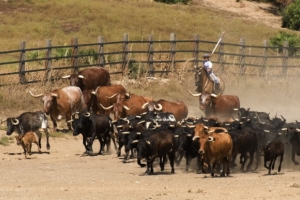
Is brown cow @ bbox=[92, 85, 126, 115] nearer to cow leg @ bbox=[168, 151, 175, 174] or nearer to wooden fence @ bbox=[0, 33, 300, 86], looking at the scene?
wooden fence @ bbox=[0, 33, 300, 86]

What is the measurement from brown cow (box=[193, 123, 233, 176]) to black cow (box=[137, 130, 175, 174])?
0.76m

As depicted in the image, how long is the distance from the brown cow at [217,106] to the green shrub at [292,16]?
128 ft

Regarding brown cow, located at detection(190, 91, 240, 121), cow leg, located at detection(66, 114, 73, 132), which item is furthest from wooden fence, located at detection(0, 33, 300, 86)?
brown cow, located at detection(190, 91, 240, 121)

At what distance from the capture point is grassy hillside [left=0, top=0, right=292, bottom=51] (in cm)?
5659

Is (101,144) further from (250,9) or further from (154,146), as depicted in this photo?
(250,9)

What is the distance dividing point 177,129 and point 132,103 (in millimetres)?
5235

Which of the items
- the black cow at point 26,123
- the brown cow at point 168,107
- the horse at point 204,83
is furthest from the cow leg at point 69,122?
the horse at point 204,83

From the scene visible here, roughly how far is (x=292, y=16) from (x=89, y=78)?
129ft

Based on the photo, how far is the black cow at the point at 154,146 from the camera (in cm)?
2092

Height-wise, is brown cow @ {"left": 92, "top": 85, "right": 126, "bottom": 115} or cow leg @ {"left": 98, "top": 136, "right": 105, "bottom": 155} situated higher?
brown cow @ {"left": 92, "top": 85, "right": 126, "bottom": 115}

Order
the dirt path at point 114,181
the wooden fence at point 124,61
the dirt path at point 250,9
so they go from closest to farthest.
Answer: the dirt path at point 114,181, the wooden fence at point 124,61, the dirt path at point 250,9

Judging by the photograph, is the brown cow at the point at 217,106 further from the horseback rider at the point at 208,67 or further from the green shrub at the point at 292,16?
the green shrub at the point at 292,16

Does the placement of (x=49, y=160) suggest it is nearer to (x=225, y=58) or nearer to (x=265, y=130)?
(x=265, y=130)

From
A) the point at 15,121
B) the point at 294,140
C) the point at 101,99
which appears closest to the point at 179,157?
the point at 294,140
